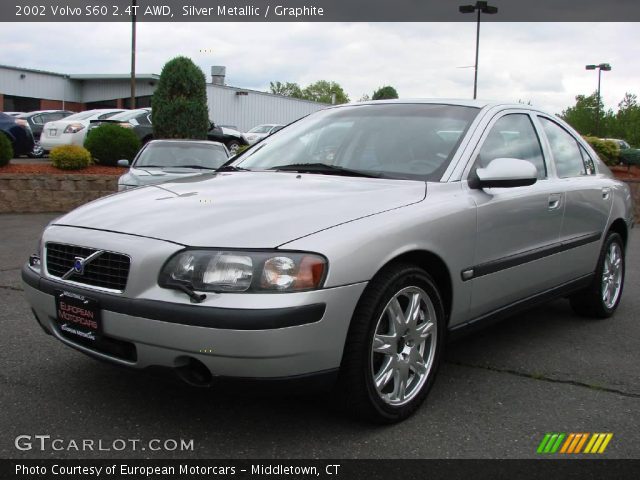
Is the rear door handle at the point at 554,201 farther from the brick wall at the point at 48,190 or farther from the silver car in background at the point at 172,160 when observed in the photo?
the brick wall at the point at 48,190

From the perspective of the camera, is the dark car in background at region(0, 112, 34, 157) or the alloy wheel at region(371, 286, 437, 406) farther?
the dark car in background at region(0, 112, 34, 157)

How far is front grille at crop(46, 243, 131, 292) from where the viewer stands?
283 centimetres

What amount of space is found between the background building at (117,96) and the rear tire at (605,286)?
87.1ft

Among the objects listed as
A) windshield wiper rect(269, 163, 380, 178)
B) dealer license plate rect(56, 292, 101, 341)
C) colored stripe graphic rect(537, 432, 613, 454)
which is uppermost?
windshield wiper rect(269, 163, 380, 178)

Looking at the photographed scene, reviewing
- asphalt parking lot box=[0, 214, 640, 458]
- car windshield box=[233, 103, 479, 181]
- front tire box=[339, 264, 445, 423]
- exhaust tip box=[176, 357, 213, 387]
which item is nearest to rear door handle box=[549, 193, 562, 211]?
car windshield box=[233, 103, 479, 181]

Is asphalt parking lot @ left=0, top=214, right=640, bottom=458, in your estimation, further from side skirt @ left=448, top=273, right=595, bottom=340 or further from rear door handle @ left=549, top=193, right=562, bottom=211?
rear door handle @ left=549, top=193, right=562, bottom=211

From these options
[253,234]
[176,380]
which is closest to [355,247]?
[253,234]

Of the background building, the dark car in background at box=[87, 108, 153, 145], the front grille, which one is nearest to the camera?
the front grille

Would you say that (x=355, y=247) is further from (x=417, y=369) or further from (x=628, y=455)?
(x=628, y=455)

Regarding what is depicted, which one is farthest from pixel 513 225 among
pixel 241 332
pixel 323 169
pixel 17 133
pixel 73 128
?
pixel 73 128

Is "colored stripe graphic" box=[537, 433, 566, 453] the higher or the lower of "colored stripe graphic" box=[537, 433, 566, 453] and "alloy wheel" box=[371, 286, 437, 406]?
the lower

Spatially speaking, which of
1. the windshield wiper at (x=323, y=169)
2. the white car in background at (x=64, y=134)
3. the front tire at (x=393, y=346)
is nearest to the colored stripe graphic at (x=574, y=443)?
the front tire at (x=393, y=346)
